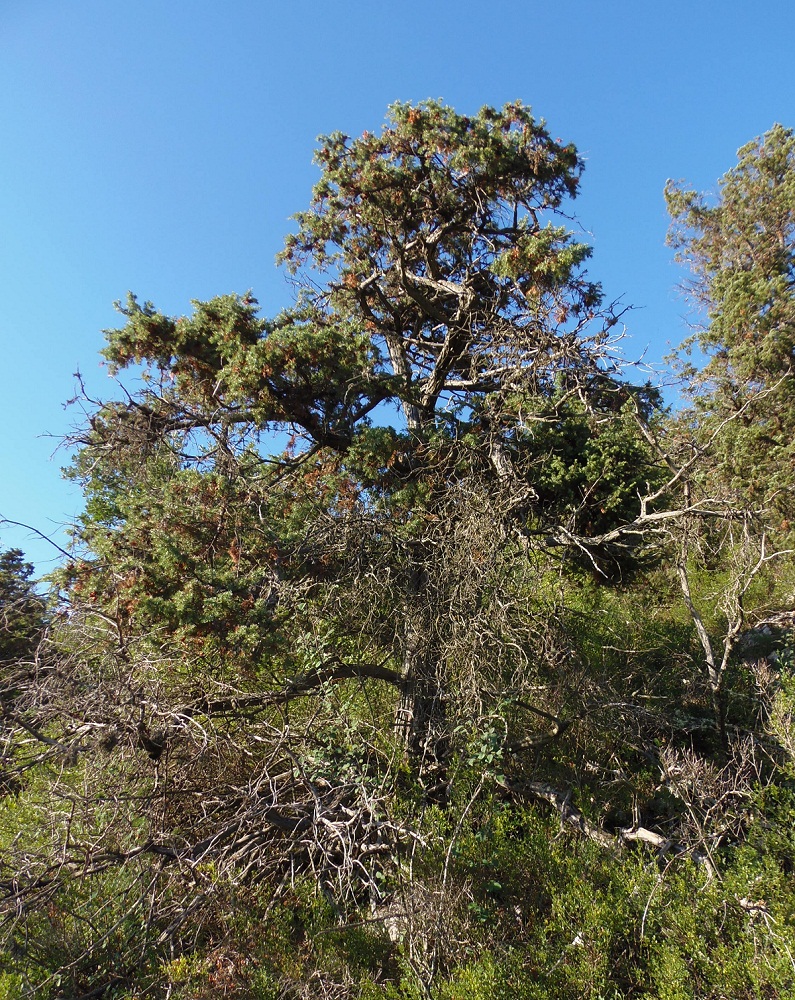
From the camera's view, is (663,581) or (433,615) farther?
(663,581)

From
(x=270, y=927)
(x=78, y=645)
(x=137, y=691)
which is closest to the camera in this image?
(x=137, y=691)

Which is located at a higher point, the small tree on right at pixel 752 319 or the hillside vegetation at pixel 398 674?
the small tree on right at pixel 752 319

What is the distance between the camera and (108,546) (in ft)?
22.7

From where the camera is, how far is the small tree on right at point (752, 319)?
12.7 m

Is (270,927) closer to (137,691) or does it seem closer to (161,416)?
(137,691)

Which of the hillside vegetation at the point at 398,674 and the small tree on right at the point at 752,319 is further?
the small tree on right at the point at 752,319

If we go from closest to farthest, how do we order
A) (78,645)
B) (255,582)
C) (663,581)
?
(78,645)
(255,582)
(663,581)

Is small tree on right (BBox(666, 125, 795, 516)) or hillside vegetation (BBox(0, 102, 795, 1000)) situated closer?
hillside vegetation (BBox(0, 102, 795, 1000))

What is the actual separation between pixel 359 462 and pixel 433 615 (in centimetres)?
207

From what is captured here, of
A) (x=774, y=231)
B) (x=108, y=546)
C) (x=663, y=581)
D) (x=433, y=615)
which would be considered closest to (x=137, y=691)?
(x=108, y=546)

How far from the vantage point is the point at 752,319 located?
13.5m

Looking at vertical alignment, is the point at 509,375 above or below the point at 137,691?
above

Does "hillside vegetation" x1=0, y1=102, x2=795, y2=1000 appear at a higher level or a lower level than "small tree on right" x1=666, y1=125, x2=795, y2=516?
lower

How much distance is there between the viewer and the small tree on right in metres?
12.7
